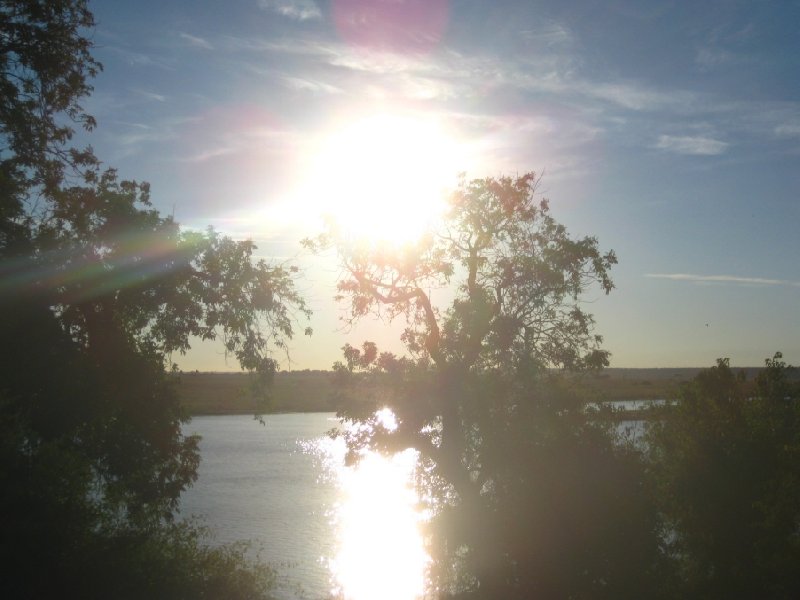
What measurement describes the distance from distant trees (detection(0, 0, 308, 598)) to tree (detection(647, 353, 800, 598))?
1621 cm

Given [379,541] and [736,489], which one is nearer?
[736,489]

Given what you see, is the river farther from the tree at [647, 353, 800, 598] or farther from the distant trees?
the distant trees

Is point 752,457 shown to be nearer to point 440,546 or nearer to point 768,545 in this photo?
point 768,545

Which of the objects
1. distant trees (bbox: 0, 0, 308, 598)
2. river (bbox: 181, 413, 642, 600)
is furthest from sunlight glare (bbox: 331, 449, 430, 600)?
distant trees (bbox: 0, 0, 308, 598)

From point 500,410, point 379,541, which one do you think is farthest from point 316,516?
point 500,410

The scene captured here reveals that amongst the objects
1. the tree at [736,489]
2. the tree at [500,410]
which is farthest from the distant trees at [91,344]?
the tree at [736,489]

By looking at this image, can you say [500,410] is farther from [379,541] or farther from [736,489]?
[379,541]

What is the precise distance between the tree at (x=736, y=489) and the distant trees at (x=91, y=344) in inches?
638

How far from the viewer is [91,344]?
20.9m

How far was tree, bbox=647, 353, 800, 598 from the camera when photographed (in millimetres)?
25359

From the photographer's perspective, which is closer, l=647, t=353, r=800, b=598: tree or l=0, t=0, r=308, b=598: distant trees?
l=0, t=0, r=308, b=598: distant trees

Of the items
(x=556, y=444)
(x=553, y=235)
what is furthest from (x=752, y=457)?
(x=553, y=235)

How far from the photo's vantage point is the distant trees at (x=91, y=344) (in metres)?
16.5

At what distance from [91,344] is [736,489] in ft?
76.3
